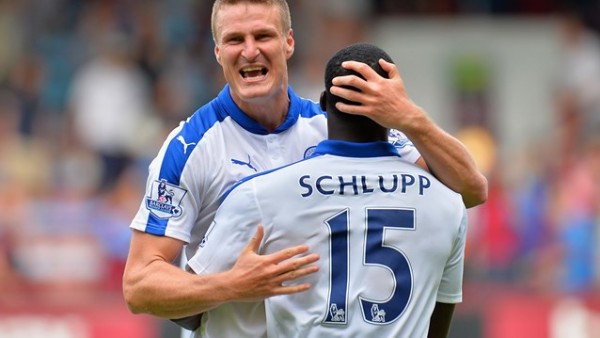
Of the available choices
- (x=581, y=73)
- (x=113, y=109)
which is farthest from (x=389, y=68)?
(x=581, y=73)

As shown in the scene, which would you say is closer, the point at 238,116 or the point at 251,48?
the point at 251,48

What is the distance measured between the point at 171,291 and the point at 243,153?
2.59 feet

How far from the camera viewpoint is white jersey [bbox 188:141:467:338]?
192 inches

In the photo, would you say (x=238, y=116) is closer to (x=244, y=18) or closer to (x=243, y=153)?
(x=243, y=153)

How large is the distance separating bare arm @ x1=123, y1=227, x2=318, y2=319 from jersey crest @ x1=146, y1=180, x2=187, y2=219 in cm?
10

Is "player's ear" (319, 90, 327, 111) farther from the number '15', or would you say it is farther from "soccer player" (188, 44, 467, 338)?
the number '15'

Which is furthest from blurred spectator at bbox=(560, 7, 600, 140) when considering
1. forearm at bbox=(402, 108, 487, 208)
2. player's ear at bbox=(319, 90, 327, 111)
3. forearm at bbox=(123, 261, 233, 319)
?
forearm at bbox=(123, 261, 233, 319)

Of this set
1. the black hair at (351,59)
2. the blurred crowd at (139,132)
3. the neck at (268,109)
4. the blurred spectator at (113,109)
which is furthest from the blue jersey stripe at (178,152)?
the blurred spectator at (113,109)

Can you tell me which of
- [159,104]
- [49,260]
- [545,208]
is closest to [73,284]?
[49,260]

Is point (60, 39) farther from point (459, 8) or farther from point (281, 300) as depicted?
point (281, 300)

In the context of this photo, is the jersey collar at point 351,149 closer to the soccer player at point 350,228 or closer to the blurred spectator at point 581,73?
the soccer player at point 350,228

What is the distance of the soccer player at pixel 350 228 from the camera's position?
4875 mm

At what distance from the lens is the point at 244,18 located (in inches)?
210

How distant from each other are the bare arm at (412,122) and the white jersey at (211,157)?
200 millimetres
